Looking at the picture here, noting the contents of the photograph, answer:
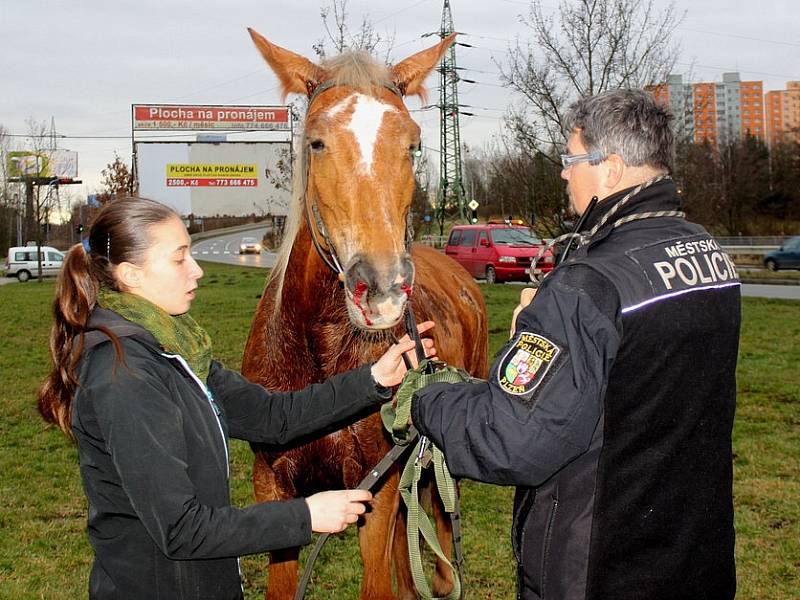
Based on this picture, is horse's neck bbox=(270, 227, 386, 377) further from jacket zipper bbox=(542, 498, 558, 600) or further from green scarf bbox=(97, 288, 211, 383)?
jacket zipper bbox=(542, 498, 558, 600)

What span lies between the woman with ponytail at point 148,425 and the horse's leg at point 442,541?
2.68m

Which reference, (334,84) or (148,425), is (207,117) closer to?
(334,84)

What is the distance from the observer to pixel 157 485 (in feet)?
6.11

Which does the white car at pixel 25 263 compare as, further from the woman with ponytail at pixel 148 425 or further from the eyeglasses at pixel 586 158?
the eyeglasses at pixel 586 158

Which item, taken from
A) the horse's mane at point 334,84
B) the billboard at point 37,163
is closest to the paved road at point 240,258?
the horse's mane at point 334,84

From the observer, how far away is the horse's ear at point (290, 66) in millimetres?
3449

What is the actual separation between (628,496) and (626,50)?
46.7 ft

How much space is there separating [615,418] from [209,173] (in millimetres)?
33851

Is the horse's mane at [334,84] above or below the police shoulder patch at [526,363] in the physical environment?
above

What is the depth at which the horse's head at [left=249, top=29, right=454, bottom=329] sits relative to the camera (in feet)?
8.70

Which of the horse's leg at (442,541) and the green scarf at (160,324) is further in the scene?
the horse's leg at (442,541)

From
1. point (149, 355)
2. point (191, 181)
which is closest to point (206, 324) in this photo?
point (149, 355)

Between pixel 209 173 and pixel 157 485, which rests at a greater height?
pixel 209 173

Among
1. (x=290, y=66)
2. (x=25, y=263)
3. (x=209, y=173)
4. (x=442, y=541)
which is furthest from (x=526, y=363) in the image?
(x=25, y=263)
